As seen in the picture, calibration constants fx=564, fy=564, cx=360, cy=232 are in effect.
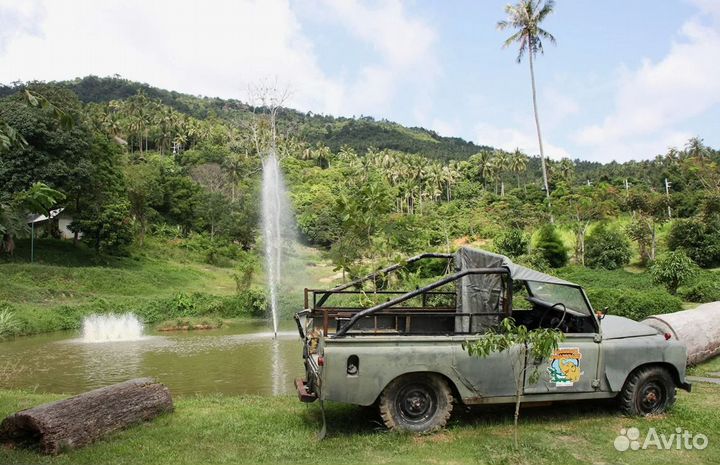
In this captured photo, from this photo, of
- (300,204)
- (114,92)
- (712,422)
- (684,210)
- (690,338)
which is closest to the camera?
(712,422)

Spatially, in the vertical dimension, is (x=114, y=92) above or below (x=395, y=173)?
above

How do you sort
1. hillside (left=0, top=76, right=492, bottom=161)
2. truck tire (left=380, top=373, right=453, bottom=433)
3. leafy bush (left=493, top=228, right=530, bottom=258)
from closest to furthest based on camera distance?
truck tire (left=380, top=373, right=453, bottom=433), leafy bush (left=493, top=228, right=530, bottom=258), hillside (left=0, top=76, right=492, bottom=161)

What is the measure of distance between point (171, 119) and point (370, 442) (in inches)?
3807

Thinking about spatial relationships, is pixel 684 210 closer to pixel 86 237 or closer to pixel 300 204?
pixel 300 204

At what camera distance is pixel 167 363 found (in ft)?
52.4

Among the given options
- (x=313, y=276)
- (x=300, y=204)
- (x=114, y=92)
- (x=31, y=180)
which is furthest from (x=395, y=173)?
(x=114, y=92)

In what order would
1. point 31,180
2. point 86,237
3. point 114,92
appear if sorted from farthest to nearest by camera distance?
1. point 114,92
2. point 86,237
3. point 31,180

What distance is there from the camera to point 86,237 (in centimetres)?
4412

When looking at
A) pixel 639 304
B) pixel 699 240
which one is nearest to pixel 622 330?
pixel 639 304

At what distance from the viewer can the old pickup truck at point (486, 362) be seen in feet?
21.2

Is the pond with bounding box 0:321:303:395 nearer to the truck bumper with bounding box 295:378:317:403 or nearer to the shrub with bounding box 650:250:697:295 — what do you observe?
the truck bumper with bounding box 295:378:317:403

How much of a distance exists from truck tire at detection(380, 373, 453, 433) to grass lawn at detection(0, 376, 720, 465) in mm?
163

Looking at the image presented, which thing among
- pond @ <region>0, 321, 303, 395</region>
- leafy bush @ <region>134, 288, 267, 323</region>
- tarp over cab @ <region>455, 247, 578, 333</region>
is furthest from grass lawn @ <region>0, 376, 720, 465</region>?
leafy bush @ <region>134, 288, 267, 323</region>

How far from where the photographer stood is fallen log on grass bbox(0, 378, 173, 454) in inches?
245
